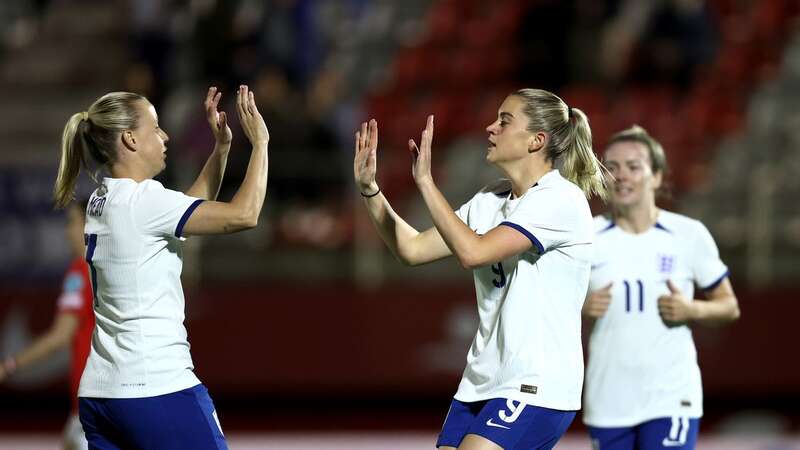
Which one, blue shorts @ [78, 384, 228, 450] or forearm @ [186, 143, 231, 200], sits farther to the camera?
forearm @ [186, 143, 231, 200]

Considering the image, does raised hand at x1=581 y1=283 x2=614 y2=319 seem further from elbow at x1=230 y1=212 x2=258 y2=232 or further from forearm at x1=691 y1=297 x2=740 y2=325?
elbow at x1=230 y1=212 x2=258 y2=232

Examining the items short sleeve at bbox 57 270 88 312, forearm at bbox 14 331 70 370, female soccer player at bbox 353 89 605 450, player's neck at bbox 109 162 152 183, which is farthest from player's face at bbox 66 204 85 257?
female soccer player at bbox 353 89 605 450

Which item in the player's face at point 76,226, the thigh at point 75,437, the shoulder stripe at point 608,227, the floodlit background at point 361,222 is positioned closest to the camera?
the shoulder stripe at point 608,227

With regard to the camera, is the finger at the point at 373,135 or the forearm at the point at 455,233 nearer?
the forearm at the point at 455,233

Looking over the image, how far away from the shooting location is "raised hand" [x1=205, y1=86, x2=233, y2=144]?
201 inches

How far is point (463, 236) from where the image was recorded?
15.4 ft

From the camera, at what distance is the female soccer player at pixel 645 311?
238 inches

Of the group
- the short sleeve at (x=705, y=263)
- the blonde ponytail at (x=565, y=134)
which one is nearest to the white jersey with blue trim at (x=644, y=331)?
the short sleeve at (x=705, y=263)

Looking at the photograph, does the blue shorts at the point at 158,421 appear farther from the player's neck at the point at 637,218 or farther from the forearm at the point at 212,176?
the player's neck at the point at 637,218

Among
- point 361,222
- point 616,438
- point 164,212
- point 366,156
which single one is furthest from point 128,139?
point 361,222

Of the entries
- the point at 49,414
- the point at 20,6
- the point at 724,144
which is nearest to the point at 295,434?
the point at 49,414

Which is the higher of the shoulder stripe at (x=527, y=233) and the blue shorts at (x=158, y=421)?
the shoulder stripe at (x=527, y=233)

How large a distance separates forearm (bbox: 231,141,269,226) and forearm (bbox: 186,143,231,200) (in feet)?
1.83

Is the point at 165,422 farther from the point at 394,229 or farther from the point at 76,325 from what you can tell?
the point at 76,325
